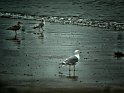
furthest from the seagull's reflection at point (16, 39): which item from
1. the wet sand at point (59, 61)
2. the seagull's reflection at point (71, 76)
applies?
the seagull's reflection at point (71, 76)

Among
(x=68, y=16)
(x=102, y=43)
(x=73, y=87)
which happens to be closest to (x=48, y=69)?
(x=73, y=87)

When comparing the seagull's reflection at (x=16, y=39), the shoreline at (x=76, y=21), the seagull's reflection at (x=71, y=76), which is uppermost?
the shoreline at (x=76, y=21)

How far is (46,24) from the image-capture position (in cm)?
2577

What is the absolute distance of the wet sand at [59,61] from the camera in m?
12.4

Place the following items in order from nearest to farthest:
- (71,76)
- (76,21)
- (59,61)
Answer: (71,76) → (59,61) → (76,21)

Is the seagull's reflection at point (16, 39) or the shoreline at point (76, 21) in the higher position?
the shoreline at point (76, 21)

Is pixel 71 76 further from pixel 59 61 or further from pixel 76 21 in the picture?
pixel 76 21

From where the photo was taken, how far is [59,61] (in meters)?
15.7

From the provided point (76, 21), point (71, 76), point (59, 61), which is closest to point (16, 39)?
point (59, 61)

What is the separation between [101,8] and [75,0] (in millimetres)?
6876

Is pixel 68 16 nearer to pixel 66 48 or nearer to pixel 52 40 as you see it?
pixel 52 40

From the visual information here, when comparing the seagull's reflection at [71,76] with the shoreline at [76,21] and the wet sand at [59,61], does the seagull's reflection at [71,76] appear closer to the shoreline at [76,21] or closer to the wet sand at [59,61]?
the wet sand at [59,61]

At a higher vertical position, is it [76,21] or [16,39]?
[76,21]

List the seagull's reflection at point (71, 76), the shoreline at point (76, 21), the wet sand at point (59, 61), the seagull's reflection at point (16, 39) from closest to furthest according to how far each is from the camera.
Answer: the wet sand at point (59, 61)
the seagull's reflection at point (71, 76)
the seagull's reflection at point (16, 39)
the shoreline at point (76, 21)
